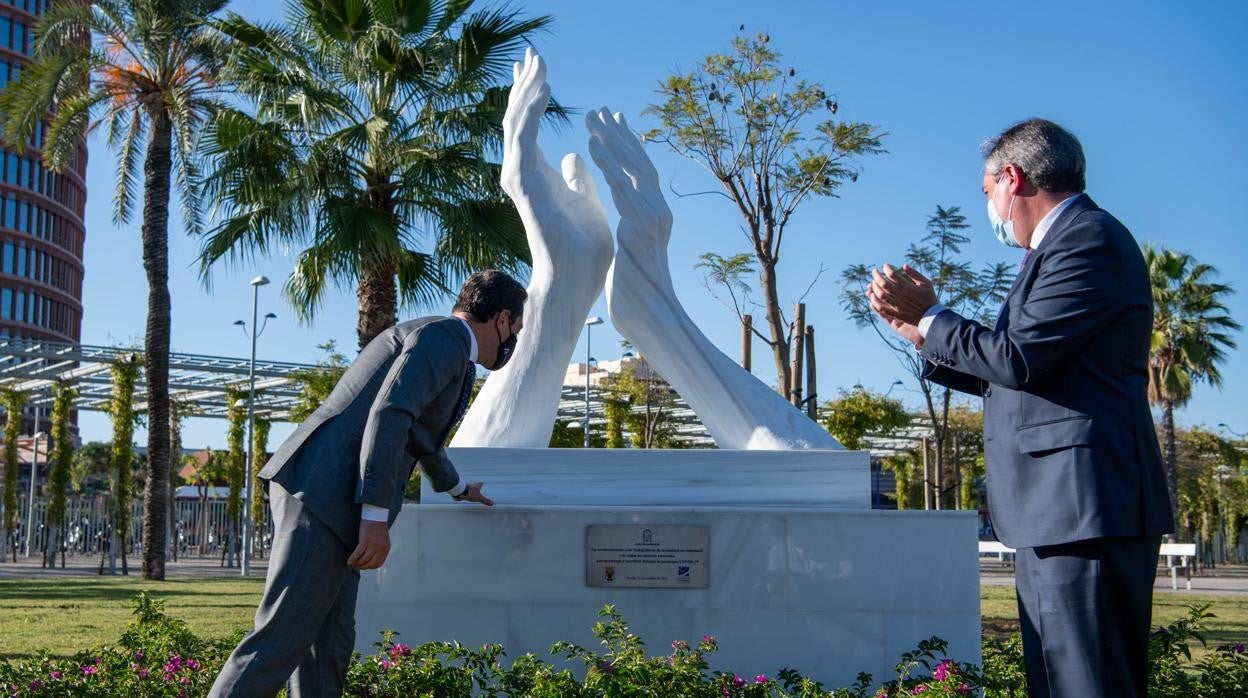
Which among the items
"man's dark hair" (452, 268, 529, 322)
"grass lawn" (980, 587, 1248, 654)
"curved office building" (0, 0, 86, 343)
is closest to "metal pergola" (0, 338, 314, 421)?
"grass lawn" (980, 587, 1248, 654)

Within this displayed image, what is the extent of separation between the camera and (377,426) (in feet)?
11.3

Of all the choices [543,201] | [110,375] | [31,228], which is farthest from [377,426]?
[31,228]

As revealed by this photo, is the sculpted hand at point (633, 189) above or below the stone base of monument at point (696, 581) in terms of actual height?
above

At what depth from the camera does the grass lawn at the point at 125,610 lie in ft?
33.2

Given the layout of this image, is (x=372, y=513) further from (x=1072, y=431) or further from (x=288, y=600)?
(x=1072, y=431)

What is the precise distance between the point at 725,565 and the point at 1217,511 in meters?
46.2

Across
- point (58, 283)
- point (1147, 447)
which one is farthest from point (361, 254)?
point (58, 283)

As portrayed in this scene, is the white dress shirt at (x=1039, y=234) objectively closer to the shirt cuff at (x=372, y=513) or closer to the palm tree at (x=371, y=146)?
the shirt cuff at (x=372, y=513)

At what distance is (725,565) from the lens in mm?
5898

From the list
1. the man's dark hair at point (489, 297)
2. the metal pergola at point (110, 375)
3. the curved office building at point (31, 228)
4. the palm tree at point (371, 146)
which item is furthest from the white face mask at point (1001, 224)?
the curved office building at point (31, 228)

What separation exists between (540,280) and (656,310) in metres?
0.71

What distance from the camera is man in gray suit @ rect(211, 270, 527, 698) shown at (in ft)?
11.2

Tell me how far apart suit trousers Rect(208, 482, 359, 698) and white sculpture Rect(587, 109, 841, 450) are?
134 inches

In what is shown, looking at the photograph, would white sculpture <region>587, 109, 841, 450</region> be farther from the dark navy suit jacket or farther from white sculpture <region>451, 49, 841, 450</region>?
the dark navy suit jacket
